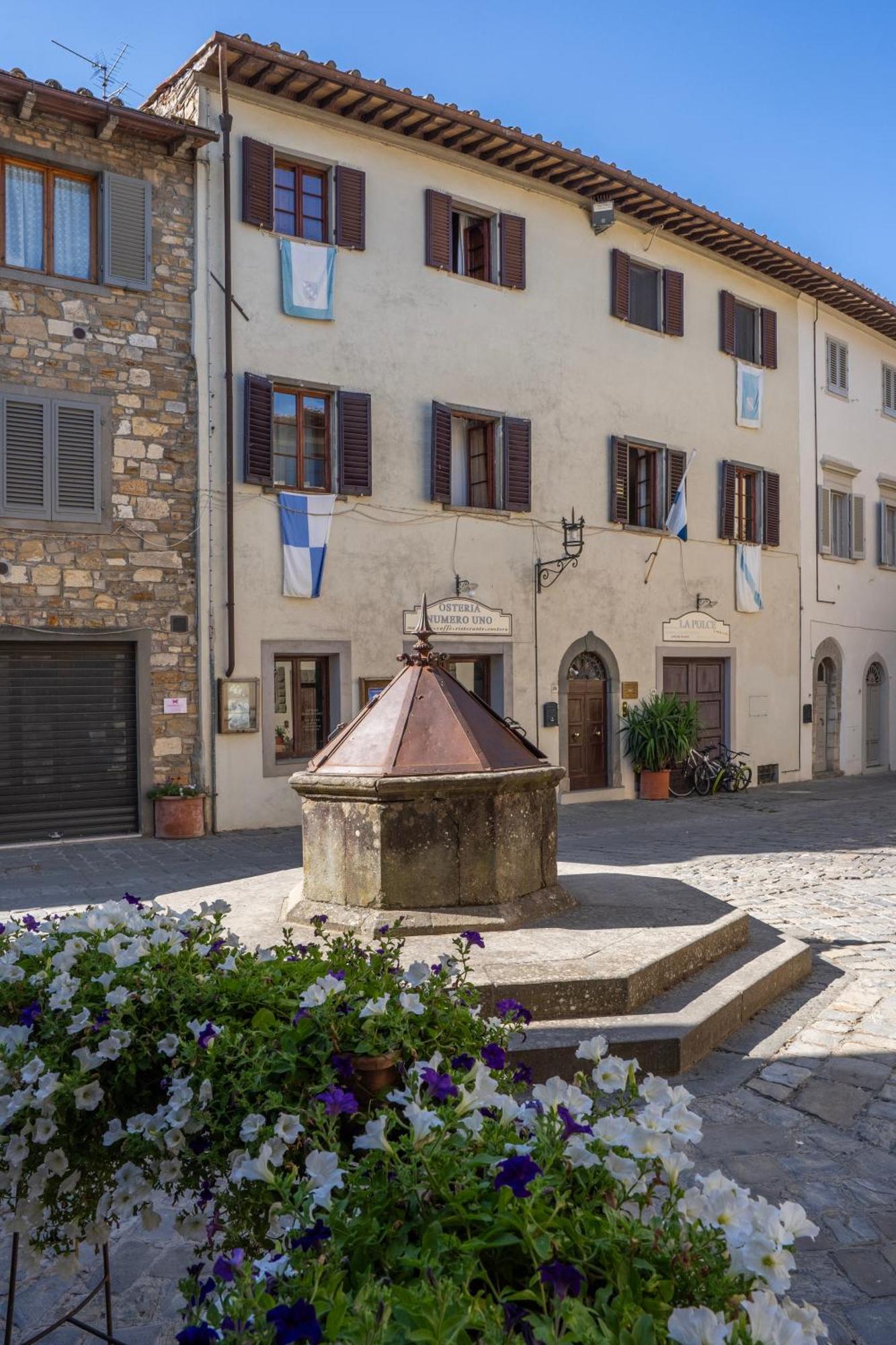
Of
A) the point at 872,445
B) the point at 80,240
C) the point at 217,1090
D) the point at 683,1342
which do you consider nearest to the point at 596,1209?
the point at 683,1342

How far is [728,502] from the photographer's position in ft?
58.6

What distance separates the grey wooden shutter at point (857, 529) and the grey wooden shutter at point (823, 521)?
87cm

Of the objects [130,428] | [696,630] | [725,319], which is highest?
[725,319]

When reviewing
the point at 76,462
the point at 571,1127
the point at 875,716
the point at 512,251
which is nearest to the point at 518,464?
the point at 512,251

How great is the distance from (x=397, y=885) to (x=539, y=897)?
0.80 metres

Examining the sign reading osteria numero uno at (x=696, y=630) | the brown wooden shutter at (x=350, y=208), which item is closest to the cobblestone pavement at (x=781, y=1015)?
the sign reading osteria numero uno at (x=696, y=630)

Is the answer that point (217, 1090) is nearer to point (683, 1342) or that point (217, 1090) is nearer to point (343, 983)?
point (343, 983)

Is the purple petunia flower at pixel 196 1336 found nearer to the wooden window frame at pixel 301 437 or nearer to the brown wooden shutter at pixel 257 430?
the brown wooden shutter at pixel 257 430

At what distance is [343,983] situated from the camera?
2236mm

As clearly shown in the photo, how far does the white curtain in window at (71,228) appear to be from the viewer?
11.5 meters

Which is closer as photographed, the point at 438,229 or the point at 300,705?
the point at 300,705

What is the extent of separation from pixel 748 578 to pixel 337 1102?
17340 millimetres

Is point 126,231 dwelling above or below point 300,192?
below

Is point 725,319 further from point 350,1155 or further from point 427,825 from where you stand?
point 350,1155
